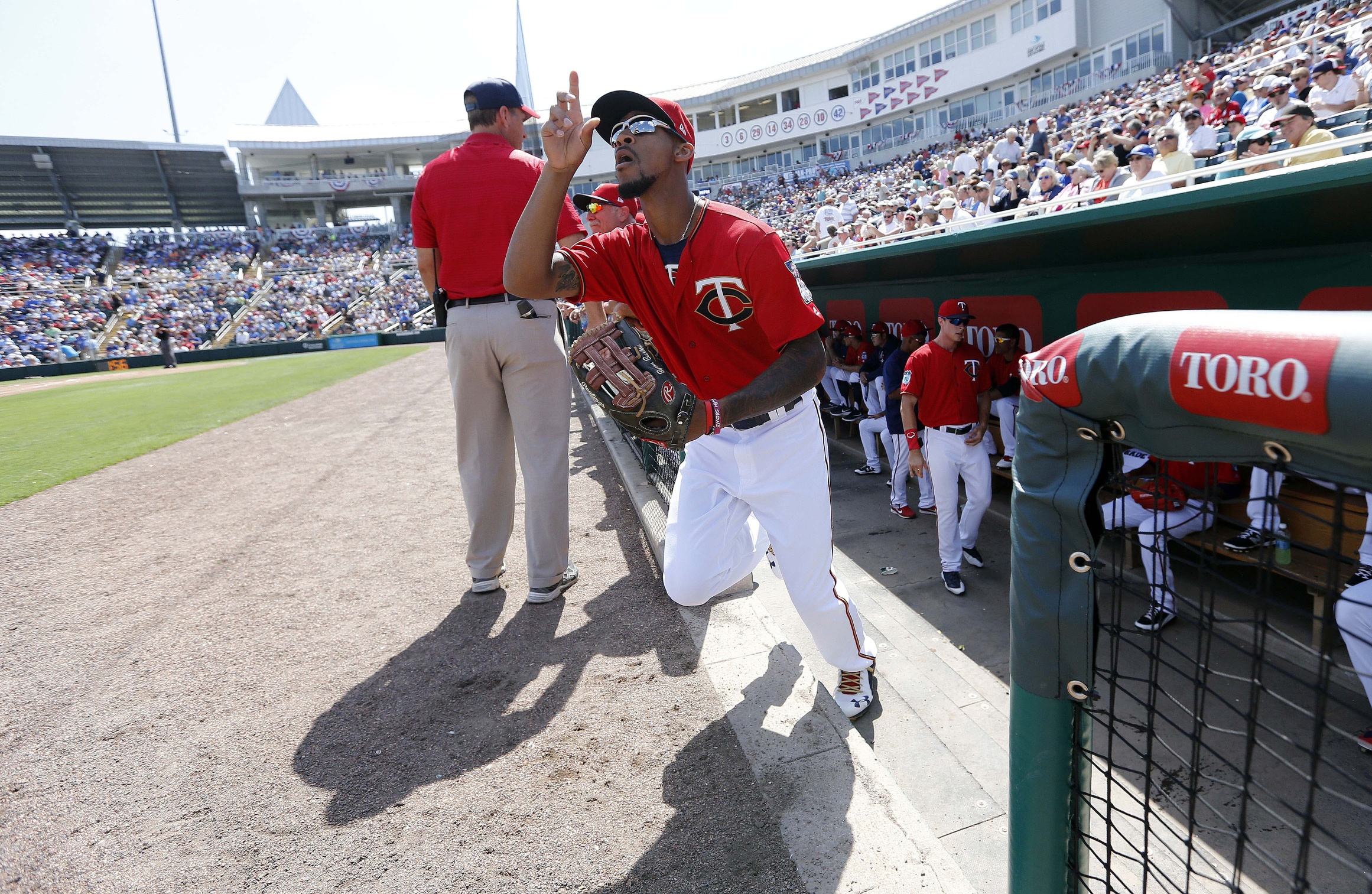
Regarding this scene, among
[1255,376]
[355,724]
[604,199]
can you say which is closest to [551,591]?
[355,724]

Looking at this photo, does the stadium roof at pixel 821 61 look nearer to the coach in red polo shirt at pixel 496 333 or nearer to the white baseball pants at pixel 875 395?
the white baseball pants at pixel 875 395

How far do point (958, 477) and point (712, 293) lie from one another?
3.07 m

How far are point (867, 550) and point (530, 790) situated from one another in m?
3.44

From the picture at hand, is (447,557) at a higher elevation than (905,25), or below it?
below

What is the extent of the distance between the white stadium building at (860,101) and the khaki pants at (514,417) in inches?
1207

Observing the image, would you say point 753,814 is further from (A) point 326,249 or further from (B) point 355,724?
(A) point 326,249

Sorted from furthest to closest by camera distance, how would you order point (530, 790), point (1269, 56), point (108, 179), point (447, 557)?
point (108, 179) → point (1269, 56) → point (447, 557) → point (530, 790)

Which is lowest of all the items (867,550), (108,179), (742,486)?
(867,550)

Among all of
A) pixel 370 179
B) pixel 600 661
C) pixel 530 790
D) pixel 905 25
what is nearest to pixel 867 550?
pixel 600 661

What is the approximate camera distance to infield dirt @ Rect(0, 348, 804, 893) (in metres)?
2.13

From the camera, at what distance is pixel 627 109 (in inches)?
94.2

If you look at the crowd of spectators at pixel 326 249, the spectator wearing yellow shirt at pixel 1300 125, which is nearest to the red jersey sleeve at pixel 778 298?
the spectator wearing yellow shirt at pixel 1300 125

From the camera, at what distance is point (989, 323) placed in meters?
6.61

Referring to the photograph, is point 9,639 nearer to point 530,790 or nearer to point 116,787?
point 116,787
